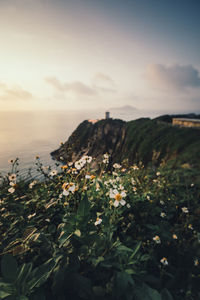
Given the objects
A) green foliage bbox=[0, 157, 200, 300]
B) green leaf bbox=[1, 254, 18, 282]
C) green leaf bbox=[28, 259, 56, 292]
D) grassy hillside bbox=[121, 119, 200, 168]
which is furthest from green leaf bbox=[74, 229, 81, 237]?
grassy hillside bbox=[121, 119, 200, 168]

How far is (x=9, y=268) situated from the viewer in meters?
1.33

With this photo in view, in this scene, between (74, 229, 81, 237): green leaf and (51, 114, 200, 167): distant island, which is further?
(51, 114, 200, 167): distant island

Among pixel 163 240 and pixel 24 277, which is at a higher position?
pixel 24 277

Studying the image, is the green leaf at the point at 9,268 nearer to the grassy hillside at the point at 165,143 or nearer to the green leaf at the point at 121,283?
the green leaf at the point at 121,283

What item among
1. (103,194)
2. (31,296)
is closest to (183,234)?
(103,194)

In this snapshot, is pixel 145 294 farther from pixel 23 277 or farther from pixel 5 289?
pixel 5 289

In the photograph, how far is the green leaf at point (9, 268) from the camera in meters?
1.31

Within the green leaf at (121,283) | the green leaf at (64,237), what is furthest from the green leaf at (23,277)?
the green leaf at (121,283)

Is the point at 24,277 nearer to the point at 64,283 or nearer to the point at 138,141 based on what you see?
the point at 64,283

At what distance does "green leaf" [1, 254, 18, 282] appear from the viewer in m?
1.31

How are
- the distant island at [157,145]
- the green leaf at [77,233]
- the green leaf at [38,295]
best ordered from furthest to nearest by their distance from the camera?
the distant island at [157,145]
the green leaf at [77,233]
the green leaf at [38,295]

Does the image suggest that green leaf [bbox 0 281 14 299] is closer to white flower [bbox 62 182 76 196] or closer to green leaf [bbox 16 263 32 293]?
green leaf [bbox 16 263 32 293]

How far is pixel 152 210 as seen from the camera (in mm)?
3109

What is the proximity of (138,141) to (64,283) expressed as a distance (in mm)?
27288
